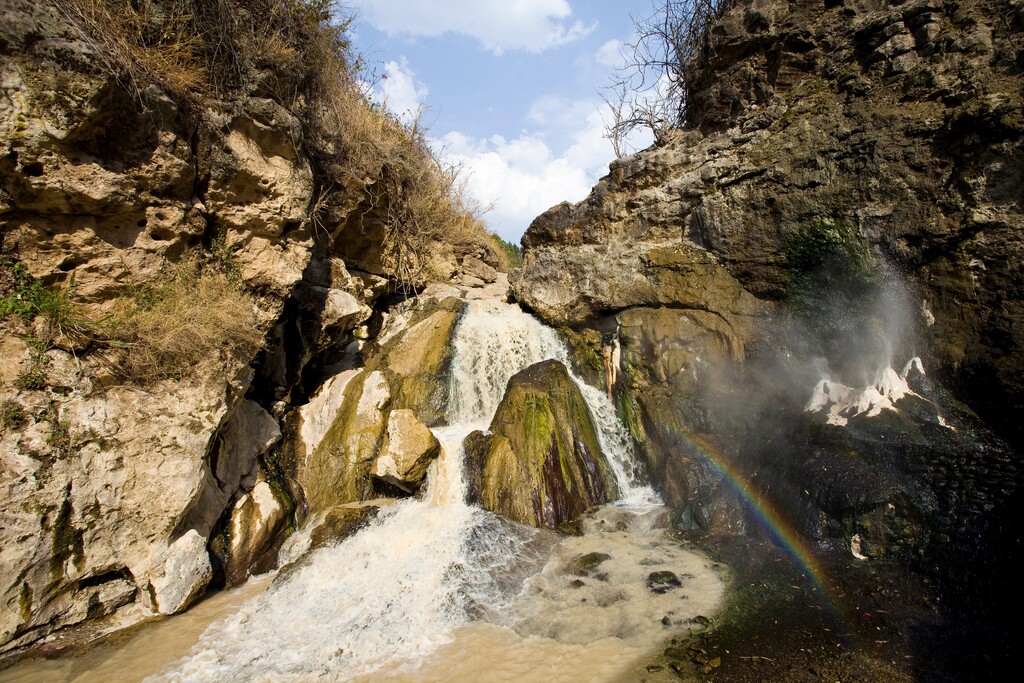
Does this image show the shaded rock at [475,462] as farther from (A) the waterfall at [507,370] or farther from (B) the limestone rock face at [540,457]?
(A) the waterfall at [507,370]

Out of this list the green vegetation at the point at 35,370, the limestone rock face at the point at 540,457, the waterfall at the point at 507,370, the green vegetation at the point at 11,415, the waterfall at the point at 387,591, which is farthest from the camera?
the waterfall at the point at 507,370

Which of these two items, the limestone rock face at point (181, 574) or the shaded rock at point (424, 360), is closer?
the limestone rock face at point (181, 574)

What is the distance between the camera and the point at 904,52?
709 centimetres

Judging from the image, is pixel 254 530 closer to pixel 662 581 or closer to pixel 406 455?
pixel 406 455

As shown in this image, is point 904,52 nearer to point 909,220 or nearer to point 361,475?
point 909,220

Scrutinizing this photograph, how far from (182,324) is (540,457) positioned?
16.7 ft

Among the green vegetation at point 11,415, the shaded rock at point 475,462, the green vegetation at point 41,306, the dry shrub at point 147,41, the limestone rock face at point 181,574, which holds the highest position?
the dry shrub at point 147,41

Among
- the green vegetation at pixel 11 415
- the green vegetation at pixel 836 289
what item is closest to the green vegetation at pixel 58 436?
the green vegetation at pixel 11 415

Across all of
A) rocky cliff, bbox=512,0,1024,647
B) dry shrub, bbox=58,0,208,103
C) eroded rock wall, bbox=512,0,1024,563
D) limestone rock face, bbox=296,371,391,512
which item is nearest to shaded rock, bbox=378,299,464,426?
limestone rock face, bbox=296,371,391,512

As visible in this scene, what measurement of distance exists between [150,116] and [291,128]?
189 cm

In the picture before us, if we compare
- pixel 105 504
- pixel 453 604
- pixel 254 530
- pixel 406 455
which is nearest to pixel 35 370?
pixel 105 504

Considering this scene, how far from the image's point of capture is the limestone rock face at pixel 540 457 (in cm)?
669

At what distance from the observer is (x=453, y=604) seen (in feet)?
16.2

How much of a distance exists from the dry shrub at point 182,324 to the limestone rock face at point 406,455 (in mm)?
2306
